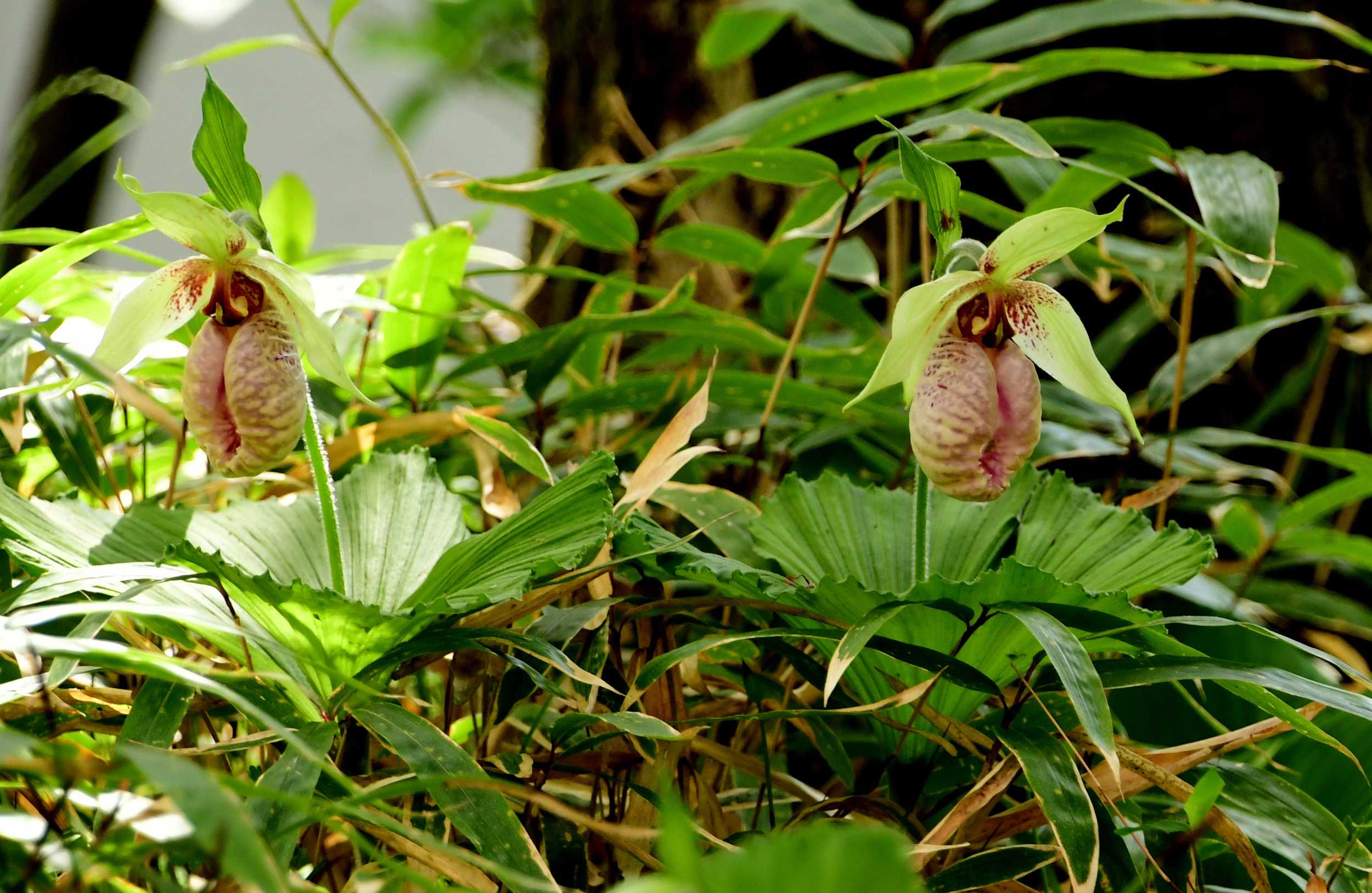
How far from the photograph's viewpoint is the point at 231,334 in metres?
0.47

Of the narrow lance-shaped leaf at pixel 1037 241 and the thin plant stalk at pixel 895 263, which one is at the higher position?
the narrow lance-shaped leaf at pixel 1037 241

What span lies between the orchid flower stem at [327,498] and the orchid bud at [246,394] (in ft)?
0.08

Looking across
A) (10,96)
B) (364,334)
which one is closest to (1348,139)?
(364,334)

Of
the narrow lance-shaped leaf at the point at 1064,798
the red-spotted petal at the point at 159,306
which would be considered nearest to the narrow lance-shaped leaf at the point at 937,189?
the narrow lance-shaped leaf at the point at 1064,798

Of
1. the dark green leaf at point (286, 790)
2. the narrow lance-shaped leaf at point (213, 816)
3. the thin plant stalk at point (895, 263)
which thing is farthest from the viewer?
the thin plant stalk at point (895, 263)

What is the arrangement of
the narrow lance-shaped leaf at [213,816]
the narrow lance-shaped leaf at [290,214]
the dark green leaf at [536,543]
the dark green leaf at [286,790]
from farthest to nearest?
the narrow lance-shaped leaf at [290,214], the dark green leaf at [536,543], the dark green leaf at [286,790], the narrow lance-shaped leaf at [213,816]

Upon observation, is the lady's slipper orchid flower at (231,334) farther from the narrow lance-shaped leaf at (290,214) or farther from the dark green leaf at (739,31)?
the dark green leaf at (739,31)

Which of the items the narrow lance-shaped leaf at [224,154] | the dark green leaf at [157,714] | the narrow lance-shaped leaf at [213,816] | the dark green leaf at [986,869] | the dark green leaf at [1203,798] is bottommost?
the dark green leaf at [986,869]

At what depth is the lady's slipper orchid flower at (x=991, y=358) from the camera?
44cm

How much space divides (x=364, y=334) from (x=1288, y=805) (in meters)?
0.72

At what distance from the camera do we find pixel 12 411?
635mm

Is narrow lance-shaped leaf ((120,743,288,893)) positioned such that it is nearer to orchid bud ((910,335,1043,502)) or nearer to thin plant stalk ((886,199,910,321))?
orchid bud ((910,335,1043,502))

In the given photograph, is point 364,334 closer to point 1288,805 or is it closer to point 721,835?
point 721,835

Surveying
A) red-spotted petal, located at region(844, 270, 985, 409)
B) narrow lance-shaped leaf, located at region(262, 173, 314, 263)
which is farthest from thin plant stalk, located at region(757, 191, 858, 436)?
narrow lance-shaped leaf, located at region(262, 173, 314, 263)
